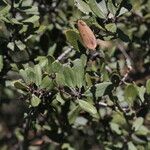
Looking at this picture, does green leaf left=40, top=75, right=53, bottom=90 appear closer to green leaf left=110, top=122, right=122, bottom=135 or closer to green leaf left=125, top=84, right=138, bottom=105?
green leaf left=125, top=84, right=138, bottom=105

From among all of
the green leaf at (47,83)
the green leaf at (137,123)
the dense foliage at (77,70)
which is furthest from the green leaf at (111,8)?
the green leaf at (137,123)

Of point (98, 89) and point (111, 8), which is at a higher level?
point (111, 8)

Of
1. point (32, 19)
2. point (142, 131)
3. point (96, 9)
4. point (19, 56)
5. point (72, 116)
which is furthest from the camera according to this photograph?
point (142, 131)

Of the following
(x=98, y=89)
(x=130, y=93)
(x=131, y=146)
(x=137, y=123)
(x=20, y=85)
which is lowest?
(x=131, y=146)

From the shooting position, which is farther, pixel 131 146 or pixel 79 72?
pixel 131 146

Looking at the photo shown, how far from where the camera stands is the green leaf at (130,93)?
1516 millimetres

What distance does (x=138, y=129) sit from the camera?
6.07 feet

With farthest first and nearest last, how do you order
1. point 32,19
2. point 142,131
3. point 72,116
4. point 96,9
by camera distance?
point 142,131, point 72,116, point 32,19, point 96,9

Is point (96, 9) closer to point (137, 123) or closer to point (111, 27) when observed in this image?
point (111, 27)

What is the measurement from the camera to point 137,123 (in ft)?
5.88

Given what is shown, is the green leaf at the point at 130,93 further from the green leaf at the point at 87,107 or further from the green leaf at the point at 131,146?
the green leaf at the point at 131,146

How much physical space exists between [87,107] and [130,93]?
27 cm

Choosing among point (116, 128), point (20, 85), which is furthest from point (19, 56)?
point (116, 128)

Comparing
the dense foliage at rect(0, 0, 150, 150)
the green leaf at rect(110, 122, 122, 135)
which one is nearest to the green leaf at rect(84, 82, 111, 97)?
the dense foliage at rect(0, 0, 150, 150)
